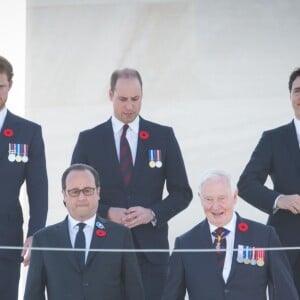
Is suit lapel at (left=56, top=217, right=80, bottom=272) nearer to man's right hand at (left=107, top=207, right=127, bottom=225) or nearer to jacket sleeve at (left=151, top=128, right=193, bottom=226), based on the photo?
man's right hand at (left=107, top=207, right=127, bottom=225)

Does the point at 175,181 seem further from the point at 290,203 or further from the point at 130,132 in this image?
the point at 290,203

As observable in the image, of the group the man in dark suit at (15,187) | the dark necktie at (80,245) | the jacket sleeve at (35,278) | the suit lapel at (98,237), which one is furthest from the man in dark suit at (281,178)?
the jacket sleeve at (35,278)

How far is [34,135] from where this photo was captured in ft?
25.1

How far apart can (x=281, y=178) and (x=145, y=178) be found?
0.72 meters

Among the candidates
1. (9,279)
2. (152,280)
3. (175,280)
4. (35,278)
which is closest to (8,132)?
(9,279)

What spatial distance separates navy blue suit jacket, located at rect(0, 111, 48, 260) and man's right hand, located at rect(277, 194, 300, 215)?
1232mm

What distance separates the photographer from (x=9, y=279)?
24.8 feet

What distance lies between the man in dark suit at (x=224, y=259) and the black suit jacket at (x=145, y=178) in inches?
17.6

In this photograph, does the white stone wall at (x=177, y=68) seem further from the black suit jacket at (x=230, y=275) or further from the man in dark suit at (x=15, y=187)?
the black suit jacket at (x=230, y=275)

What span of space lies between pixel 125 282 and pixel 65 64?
2836 mm

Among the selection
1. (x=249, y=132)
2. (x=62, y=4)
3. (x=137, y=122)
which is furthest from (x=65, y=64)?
(x=137, y=122)

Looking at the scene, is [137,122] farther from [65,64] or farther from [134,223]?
[65,64]

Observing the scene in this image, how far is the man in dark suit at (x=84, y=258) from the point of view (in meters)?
7.14

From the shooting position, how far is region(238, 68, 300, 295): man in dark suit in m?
7.52
